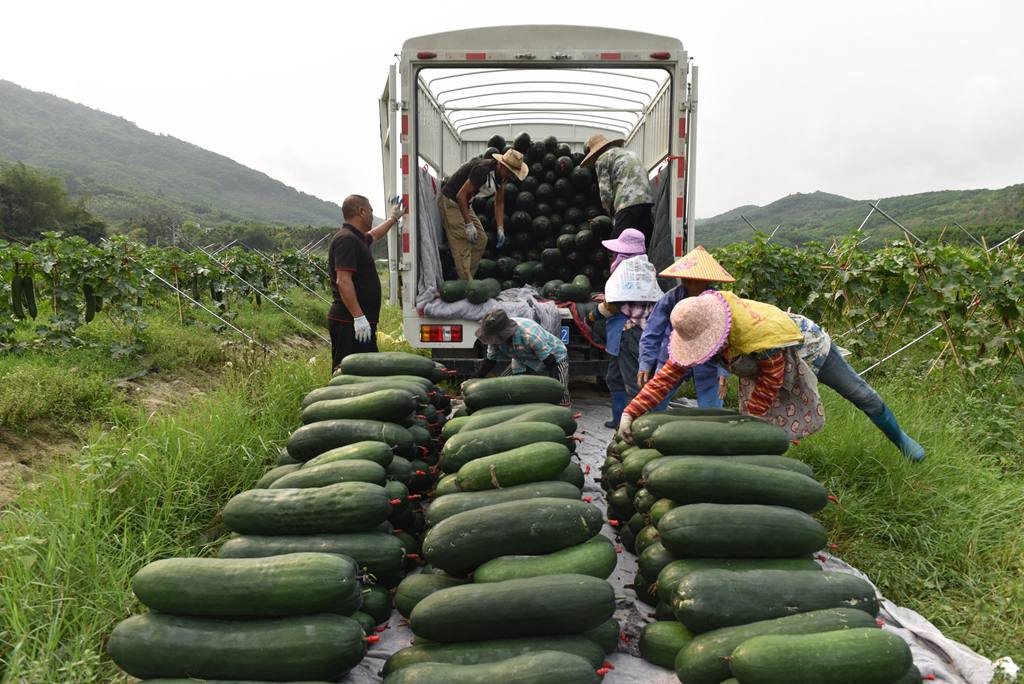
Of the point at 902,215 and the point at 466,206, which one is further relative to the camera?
the point at 902,215

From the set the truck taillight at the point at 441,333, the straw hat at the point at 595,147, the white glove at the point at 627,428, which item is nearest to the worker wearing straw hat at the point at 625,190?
the straw hat at the point at 595,147

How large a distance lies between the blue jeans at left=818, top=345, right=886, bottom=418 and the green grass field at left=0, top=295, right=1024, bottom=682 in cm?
38

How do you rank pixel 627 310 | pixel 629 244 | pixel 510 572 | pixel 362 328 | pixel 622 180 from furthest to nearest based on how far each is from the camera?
pixel 622 180 → pixel 629 244 → pixel 362 328 → pixel 627 310 → pixel 510 572

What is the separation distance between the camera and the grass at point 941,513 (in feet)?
9.96

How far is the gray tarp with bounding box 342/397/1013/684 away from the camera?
247 cm

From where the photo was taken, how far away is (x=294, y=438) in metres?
3.52

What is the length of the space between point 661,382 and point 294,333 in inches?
386

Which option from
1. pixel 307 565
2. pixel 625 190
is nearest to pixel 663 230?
pixel 625 190

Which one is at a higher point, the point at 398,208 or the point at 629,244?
the point at 398,208

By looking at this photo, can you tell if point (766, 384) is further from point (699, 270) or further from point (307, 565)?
point (307, 565)

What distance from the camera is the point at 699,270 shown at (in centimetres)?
391

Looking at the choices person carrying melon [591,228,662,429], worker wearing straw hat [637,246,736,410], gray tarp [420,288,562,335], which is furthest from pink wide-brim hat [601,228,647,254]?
worker wearing straw hat [637,246,736,410]

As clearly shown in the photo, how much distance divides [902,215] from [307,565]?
72.9 metres

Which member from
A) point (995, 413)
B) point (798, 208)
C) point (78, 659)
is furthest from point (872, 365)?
point (798, 208)
